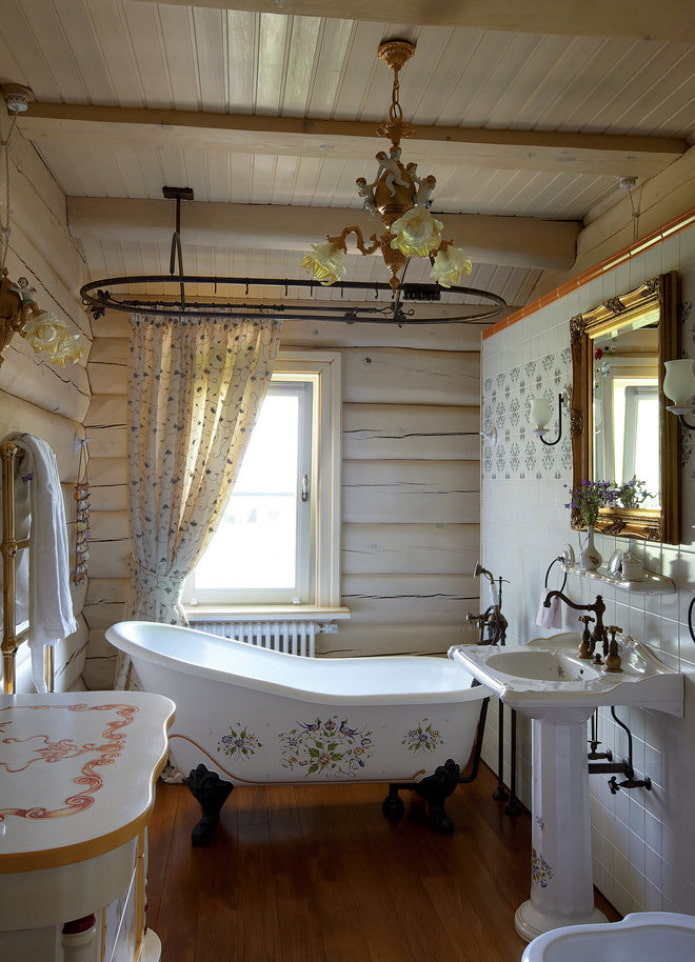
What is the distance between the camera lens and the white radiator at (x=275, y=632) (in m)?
4.00

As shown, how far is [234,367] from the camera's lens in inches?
155

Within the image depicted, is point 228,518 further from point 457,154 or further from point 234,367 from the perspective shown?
point 457,154

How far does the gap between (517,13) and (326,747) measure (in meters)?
2.67

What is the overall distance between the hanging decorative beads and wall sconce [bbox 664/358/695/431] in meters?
2.78

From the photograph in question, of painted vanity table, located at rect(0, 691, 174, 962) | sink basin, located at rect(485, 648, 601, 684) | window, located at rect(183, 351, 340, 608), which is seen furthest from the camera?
window, located at rect(183, 351, 340, 608)

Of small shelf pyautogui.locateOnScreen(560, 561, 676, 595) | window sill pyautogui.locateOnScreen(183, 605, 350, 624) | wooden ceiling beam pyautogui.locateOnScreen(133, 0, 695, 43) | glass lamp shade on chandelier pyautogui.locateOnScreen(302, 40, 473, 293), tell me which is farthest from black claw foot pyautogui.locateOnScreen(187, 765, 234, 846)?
wooden ceiling beam pyautogui.locateOnScreen(133, 0, 695, 43)

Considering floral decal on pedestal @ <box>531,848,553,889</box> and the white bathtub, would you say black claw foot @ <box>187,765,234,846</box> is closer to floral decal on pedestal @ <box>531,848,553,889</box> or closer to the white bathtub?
floral decal on pedestal @ <box>531,848,553,889</box>

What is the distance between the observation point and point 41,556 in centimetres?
243

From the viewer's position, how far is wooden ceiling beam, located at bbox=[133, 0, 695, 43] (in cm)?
170

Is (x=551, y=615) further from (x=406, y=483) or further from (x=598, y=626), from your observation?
(x=406, y=483)

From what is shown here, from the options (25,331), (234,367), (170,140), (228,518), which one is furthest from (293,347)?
(25,331)

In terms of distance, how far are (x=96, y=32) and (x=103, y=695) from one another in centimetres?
185

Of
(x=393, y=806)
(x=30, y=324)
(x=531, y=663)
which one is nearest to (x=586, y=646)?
(x=531, y=663)

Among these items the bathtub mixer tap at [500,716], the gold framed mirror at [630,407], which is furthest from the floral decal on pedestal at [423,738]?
the gold framed mirror at [630,407]
